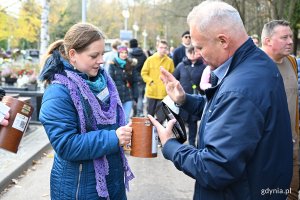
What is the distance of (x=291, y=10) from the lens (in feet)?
68.1

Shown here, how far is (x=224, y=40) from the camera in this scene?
2.05 m

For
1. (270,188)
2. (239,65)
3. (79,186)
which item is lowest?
(79,186)

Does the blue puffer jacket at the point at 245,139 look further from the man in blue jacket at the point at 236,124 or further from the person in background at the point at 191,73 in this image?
the person in background at the point at 191,73

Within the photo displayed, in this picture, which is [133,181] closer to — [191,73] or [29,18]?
[191,73]

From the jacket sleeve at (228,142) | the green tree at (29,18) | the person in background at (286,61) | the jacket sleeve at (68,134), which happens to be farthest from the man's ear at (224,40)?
the green tree at (29,18)

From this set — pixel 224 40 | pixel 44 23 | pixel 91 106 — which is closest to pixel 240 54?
pixel 224 40

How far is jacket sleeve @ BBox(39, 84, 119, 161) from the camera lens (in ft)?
8.16

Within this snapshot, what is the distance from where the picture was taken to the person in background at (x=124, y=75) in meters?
8.04

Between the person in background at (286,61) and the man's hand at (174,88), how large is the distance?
159cm

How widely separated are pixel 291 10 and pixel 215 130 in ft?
67.5

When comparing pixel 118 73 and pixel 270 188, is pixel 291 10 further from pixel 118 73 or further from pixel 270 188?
pixel 270 188

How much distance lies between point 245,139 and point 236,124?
0.08 metres

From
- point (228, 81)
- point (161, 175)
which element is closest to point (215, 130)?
point (228, 81)

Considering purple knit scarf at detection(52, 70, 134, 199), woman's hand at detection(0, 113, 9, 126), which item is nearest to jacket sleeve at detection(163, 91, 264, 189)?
purple knit scarf at detection(52, 70, 134, 199)
